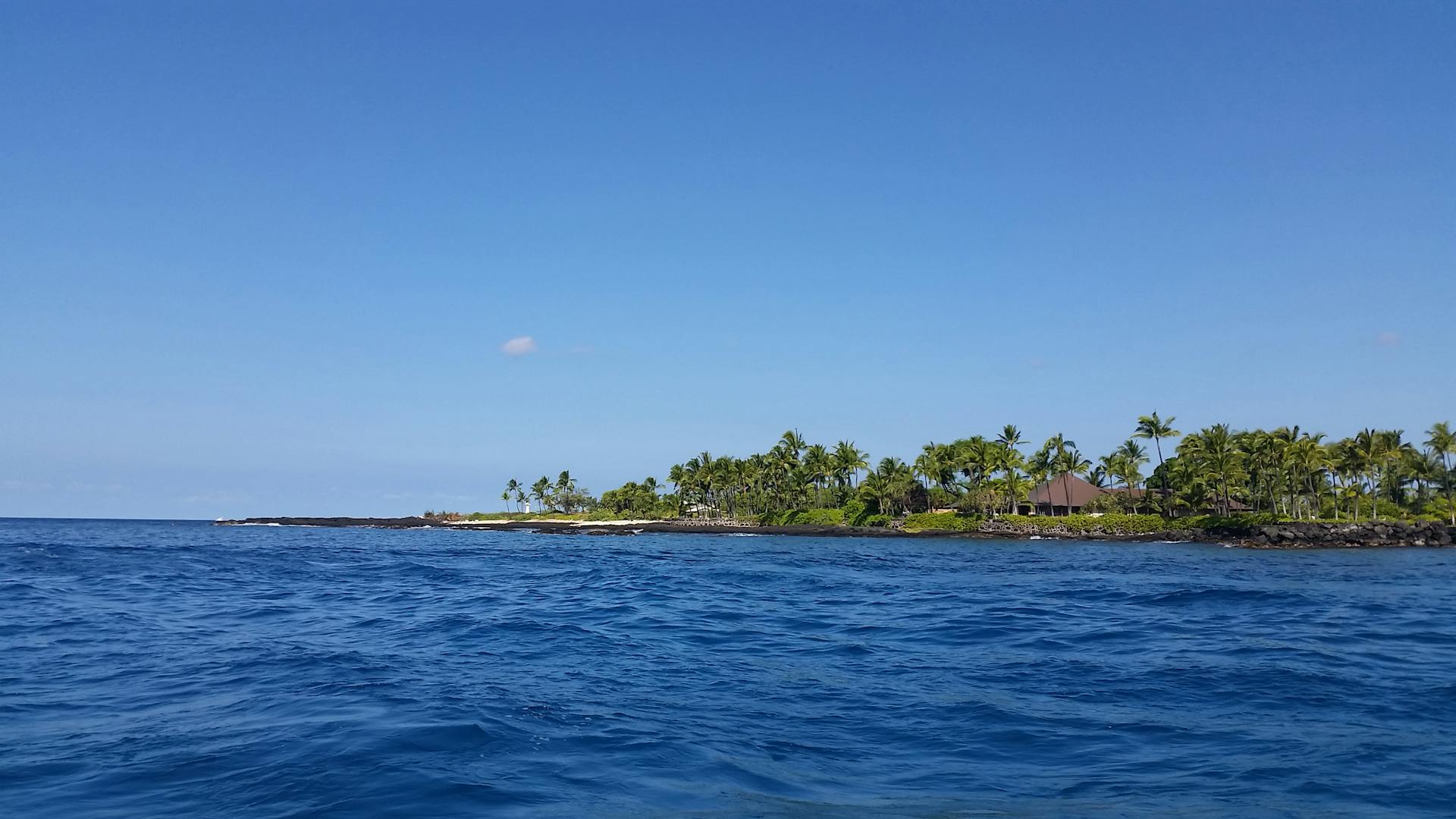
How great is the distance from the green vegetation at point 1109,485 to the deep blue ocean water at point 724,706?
67.1m

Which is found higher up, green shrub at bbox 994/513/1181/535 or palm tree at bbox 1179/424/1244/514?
palm tree at bbox 1179/424/1244/514

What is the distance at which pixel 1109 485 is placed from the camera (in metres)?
131

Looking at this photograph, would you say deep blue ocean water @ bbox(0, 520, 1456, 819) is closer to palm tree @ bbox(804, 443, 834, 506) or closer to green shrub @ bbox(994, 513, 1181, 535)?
green shrub @ bbox(994, 513, 1181, 535)

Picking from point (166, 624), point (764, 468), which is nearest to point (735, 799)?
point (166, 624)

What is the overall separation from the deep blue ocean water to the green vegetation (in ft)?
220

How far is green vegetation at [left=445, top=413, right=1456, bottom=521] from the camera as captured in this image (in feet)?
280

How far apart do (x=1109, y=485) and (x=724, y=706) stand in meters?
132

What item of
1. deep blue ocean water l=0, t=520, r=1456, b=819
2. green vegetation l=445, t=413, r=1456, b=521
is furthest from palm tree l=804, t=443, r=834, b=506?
deep blue ocean water l=0, t=520, r=1456, b=819

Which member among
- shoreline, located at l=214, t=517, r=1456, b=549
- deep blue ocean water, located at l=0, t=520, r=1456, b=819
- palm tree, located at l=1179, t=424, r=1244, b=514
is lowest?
shoreline, located at l=214, t=517, r=1456, b=549

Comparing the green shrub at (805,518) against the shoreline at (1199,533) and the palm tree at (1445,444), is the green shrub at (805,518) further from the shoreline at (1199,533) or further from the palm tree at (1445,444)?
the palm tree at (1445,444)

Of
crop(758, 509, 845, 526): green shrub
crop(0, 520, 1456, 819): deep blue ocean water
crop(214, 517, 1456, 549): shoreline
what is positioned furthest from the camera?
crop(758, 509, 845, 526): green shrub

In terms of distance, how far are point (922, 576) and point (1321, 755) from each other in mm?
28265

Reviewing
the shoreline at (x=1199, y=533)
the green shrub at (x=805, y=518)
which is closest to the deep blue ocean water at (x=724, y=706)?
the shoreline at (x=1199, y=533)

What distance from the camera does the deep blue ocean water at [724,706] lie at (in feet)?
26.7
